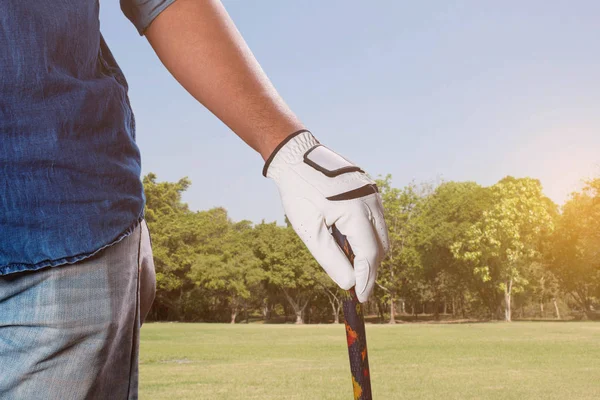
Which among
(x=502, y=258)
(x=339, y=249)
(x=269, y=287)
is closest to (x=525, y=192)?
(x=502, y=258)

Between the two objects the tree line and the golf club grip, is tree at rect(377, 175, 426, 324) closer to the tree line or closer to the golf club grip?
the tree line

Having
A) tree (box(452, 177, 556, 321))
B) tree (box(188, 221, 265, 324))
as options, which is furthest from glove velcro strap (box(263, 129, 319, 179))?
tree (box(188, 221, 265, 324))

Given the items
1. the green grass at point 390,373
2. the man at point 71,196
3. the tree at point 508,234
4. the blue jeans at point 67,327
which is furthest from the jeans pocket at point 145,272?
the tree at point 508,234

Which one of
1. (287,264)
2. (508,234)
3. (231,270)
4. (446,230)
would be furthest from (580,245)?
(231,270)

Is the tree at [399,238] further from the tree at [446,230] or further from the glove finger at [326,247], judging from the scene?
the glove finger at [326,247]

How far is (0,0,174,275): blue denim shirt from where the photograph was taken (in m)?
1.21

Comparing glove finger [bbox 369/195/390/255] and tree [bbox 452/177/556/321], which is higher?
tree [bbox 452/177/556/321]

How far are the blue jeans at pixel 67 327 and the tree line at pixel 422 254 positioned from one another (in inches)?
2055

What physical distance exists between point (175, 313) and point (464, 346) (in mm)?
50938

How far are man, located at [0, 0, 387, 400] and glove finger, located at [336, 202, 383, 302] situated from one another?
1.32ft

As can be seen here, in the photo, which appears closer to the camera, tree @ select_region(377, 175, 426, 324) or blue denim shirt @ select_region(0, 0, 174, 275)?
blue denim shirt @ select_region(0, 0, 174, 275)

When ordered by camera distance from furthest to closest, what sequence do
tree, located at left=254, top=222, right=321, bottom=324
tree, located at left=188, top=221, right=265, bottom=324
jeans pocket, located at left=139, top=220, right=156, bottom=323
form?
tree, located at left=254, top=222, right=321, bottom=324, tree, located at left=188, top=221, right=265, bottom=324, jeans pocket, located at left=139, top=220, right=156, bottom=323

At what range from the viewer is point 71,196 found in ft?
4.05

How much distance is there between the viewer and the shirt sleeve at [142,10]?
58.7 inches
